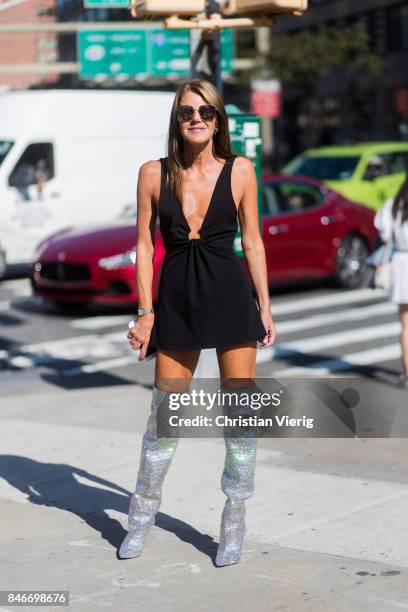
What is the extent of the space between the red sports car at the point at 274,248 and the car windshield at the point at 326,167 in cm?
427

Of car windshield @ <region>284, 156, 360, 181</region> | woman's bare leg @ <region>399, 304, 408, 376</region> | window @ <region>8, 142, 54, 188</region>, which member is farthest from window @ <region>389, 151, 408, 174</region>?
woman's bare leg @ <region>399, 304, 408, 376</region>

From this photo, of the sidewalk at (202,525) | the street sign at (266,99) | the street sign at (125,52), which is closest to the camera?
the sidewalk at (202,525)

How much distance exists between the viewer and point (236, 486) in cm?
519

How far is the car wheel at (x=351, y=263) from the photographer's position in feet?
53.3

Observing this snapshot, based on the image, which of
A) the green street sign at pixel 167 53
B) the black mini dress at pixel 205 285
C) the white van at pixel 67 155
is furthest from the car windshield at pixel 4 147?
the black mini dress at pixel 205 285

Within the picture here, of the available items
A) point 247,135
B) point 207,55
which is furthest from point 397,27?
point 247,135

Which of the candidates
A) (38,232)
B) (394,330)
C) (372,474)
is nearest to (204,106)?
(372,474)

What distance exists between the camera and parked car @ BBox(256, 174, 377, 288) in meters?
15.4

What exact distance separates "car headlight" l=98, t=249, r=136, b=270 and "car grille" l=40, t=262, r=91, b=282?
9.7 inches

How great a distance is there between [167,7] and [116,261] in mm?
6366

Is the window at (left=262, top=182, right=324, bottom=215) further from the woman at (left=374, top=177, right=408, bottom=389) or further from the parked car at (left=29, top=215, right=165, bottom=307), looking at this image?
the woman at (left=374, top=177, right=408, bottom=389)

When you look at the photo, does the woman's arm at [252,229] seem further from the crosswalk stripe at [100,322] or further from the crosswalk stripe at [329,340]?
the crosswalk stripe at [100,322]

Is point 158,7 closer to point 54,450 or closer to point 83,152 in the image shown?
point 54,450

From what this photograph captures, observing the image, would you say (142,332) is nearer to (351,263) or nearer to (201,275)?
(201,275)
